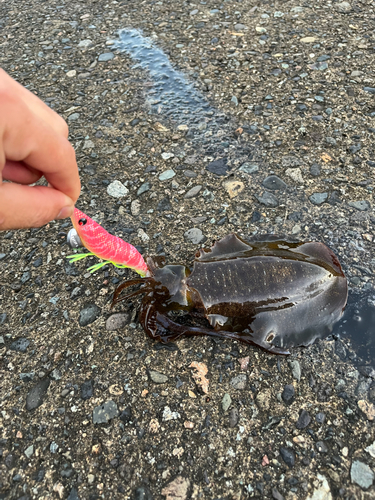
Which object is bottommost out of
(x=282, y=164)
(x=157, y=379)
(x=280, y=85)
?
(x=157, y=379)

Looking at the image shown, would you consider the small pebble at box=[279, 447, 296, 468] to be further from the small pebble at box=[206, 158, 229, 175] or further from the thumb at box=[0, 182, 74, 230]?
the small pebble at box=[206, 158, 229, 175]

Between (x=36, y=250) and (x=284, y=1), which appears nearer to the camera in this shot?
(x=36, y=250)

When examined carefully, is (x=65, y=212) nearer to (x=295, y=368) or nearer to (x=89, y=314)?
(x=89, y=314)

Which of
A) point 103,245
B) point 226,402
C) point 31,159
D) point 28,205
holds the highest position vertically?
point 31,159

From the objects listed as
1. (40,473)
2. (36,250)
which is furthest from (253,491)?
(36,250)

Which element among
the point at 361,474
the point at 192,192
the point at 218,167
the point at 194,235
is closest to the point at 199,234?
the point at 194,235

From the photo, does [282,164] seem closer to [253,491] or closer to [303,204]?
[303,204]
